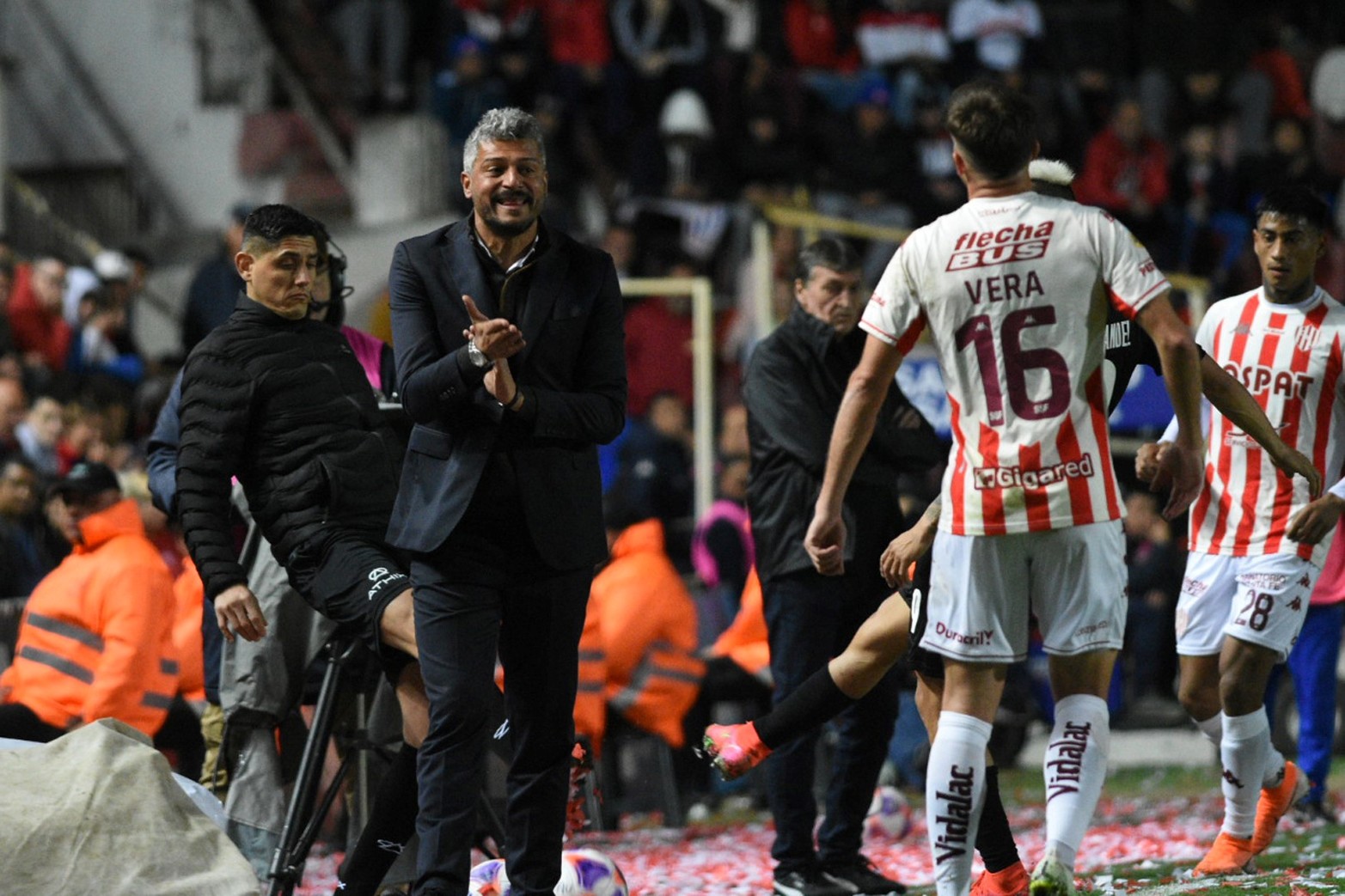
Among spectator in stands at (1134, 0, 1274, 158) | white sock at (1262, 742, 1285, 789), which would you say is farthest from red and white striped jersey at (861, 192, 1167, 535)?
spectator in stands at (1134, 0, 1274, 158)

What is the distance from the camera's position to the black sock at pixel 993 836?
20.4 ft

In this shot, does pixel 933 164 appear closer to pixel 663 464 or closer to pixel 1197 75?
pixel 1197 75

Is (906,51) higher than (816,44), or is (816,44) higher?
(816,44)

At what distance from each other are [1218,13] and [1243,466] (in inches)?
506

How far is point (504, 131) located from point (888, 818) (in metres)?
4.58

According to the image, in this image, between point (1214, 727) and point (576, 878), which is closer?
point (576, 878)

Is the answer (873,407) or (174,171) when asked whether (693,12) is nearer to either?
(174,171)

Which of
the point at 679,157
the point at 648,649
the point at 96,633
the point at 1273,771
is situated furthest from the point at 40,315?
the point at 1273,771

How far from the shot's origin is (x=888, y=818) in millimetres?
9281

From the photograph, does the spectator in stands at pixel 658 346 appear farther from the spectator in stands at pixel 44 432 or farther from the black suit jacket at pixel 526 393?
the black suit jacket at pixel 526 393

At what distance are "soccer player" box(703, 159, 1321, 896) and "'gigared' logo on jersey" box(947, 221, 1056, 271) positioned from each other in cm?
51

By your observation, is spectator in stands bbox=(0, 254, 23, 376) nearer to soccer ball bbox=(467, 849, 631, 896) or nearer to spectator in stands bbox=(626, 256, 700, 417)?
spectator in stands bbox=(626, 256, 700, 417)

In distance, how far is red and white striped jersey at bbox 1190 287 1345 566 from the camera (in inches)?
289

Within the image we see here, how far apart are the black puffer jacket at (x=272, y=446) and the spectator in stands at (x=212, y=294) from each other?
25.9 feet
